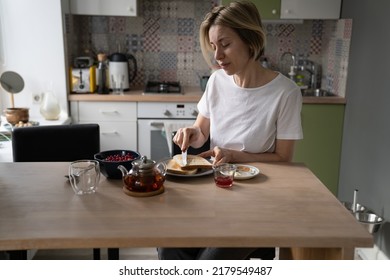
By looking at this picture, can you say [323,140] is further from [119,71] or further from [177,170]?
[177,170]

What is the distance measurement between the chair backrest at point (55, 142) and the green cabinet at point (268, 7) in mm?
1759

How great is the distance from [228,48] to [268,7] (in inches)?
70.6

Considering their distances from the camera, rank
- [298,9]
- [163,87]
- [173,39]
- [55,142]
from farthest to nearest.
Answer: [173,39]
[163,87]
[298,9]
[55,142]

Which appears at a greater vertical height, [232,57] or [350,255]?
[232,57]

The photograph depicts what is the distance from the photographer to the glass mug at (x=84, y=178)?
1281 millimetres

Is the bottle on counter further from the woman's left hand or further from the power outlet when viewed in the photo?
the woman's left hand

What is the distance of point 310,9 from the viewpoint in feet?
10.7

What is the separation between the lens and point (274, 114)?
5.67ft

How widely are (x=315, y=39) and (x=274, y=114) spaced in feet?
7.37

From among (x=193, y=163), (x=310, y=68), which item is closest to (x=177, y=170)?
(x=193, y=163)

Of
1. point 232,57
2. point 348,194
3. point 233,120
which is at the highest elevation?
point 232,57

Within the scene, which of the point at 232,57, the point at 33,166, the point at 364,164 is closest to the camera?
the point at 33,166

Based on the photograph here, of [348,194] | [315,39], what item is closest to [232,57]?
[348,194]

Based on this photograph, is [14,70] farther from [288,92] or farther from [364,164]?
[364,164]
